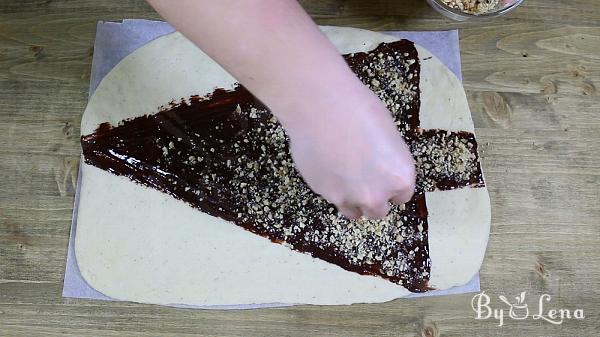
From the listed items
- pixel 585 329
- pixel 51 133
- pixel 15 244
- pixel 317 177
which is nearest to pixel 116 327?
pixel 15 244

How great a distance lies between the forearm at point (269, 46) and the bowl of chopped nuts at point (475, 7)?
52cm

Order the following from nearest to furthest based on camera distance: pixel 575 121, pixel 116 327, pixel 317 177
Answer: pixel 317 177
pixel 116 327
pixel 575 121

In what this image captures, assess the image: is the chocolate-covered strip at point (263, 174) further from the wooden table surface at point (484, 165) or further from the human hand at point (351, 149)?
the human hand at point (351, 149)

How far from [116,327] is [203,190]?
228 millimetres

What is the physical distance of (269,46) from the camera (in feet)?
1.50

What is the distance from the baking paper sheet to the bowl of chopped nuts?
1.6 inches

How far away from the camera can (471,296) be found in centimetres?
86

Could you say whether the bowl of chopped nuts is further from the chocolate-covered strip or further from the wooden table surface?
the chocolate-covered strip

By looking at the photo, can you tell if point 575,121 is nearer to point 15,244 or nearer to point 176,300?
point 176,300

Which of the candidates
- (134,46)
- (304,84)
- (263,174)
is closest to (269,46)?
(304,84)

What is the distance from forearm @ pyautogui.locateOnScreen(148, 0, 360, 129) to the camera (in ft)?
1.49

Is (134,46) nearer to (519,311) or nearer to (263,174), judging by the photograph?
(263,174)

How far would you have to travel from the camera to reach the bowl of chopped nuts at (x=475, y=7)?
93 cm

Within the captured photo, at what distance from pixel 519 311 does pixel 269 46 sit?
0.62 metres
